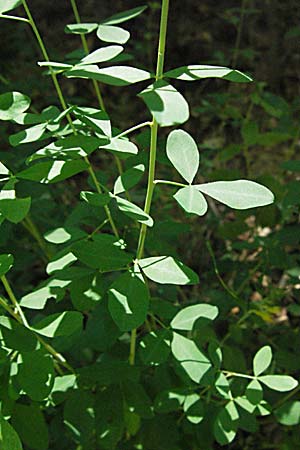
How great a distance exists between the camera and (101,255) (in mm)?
1072

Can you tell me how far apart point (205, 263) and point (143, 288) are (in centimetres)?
127

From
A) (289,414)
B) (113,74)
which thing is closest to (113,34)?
(113,74)

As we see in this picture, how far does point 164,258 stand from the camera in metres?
1.06

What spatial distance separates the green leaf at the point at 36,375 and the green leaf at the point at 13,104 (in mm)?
411

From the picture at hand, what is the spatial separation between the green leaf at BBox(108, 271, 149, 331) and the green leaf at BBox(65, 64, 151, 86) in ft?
1.06

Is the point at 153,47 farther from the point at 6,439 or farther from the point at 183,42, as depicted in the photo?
the point at 6,439

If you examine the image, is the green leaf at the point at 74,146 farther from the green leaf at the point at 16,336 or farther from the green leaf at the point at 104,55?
the green leaf at the point at 16,336

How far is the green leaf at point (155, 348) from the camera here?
3.92 ft

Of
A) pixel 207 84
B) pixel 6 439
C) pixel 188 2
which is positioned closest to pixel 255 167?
pixel 207 84

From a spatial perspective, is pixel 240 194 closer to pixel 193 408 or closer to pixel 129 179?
pixel 129 179

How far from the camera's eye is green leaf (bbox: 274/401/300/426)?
54.6 inches

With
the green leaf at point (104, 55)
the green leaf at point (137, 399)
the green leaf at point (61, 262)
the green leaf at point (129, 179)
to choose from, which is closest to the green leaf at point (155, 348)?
the green leaf at point (137, 399)

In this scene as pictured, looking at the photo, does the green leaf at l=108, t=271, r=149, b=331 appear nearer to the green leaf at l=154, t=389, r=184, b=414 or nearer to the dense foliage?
the dense foliage

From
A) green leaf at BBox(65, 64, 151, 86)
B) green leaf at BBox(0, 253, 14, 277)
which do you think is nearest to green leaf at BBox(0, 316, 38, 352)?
green leaf at BBox(0, 253, 14, 277)
